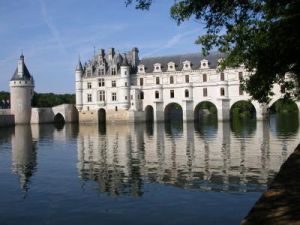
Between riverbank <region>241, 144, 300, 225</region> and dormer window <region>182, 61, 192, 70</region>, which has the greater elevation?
dormer window <region>182, 61, 192, 70</region>

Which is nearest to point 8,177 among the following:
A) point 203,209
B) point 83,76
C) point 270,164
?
point 203,209

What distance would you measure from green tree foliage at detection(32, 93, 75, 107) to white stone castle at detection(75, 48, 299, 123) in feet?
85.1

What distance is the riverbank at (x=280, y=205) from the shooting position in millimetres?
7191

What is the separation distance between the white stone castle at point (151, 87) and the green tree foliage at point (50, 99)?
85.1 feet

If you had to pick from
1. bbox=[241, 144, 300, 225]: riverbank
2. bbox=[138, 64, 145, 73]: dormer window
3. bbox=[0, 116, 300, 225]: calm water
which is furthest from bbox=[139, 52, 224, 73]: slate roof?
bbox=[241, 144, 300, 225]: riverbank

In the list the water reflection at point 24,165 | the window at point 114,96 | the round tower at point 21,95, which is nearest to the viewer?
the water reflection at point 24,165

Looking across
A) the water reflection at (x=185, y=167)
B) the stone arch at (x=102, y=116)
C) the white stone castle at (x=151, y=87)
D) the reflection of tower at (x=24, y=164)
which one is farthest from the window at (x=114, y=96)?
the water reflection at (x=185, y=167)

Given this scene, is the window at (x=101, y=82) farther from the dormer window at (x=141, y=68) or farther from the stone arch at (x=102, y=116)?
the dormer window at (x=141, y=68)

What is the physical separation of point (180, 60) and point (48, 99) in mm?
47050

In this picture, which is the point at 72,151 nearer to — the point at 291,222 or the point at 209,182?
the point at 209,182

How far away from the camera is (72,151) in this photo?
30906mm

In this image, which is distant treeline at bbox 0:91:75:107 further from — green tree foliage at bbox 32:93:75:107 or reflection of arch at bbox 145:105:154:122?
reflection of arch at bbox 145:105:154:122

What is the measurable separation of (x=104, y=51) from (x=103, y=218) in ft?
242

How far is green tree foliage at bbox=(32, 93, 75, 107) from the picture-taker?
346 ft
